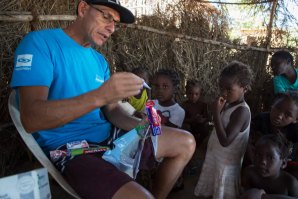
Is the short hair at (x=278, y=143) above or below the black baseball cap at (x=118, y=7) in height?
below

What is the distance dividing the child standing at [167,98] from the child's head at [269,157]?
109 centimetres

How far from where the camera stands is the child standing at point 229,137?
2.36 meters

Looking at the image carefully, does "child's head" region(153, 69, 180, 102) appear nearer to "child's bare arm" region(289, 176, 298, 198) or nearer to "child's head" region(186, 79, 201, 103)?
"child's head" region(186, 79, 201, 103)

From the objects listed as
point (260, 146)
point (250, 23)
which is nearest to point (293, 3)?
point (250, 23)

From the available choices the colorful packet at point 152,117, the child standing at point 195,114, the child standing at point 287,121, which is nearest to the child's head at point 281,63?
the child standing at point 195,114

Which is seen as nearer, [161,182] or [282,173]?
[161,182]

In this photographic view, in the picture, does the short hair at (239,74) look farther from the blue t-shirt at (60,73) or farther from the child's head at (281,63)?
the child's head at (281,63)

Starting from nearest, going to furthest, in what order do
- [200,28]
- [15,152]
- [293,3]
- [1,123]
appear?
[1,123] → [15,152] → [200,28] → [293,3]

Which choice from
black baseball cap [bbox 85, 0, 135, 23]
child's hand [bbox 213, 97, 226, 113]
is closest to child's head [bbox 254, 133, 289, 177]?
child's hand [bbox 213, 97, 226, 113]

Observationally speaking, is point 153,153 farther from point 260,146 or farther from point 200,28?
point 200,28

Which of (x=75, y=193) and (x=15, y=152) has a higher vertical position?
(x=75, y=193)

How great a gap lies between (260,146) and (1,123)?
2292 mm

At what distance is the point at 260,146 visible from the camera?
2154mm

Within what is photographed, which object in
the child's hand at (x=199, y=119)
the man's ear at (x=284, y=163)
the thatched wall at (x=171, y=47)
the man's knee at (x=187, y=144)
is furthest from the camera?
the child's hand at (x=199, y=119)
